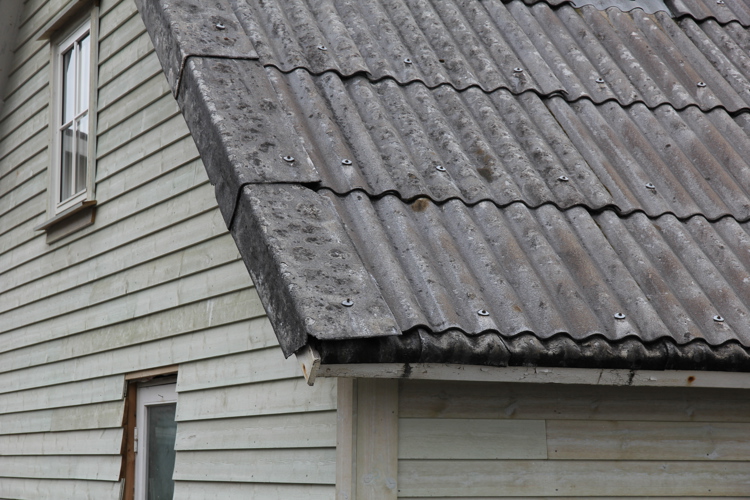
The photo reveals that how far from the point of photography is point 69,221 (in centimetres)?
630

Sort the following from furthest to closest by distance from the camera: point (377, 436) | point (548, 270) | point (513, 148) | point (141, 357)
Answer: point (141, 357)
point (513, 148)
point (548, 270)
point (377, 436)

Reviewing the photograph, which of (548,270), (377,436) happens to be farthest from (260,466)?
(548,270)

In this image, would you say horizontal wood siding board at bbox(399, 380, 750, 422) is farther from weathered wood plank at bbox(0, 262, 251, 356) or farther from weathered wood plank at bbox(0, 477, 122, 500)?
weathered wood plank at bbox(0, 477, 122, 500)

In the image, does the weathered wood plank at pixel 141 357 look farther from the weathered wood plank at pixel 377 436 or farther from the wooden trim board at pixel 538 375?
the wooden trim board at pixel 538 375

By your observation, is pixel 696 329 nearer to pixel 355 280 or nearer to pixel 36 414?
pixel 355 280

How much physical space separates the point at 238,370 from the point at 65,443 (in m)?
2.57

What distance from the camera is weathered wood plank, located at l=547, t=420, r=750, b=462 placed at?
3.43m

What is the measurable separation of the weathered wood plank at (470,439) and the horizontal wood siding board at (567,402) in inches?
1.1

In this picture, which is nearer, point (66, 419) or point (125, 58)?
point (125, 58)

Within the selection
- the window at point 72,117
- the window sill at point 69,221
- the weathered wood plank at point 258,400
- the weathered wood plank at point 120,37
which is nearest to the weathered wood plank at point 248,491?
the weathered wood plank at point 258,400

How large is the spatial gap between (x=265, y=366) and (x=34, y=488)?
3.44 m

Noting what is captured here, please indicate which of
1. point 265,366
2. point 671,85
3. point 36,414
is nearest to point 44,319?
point 36,414

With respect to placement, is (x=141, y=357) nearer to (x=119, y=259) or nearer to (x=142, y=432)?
(x=142, y=432)

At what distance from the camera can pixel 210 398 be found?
14.3 ft
